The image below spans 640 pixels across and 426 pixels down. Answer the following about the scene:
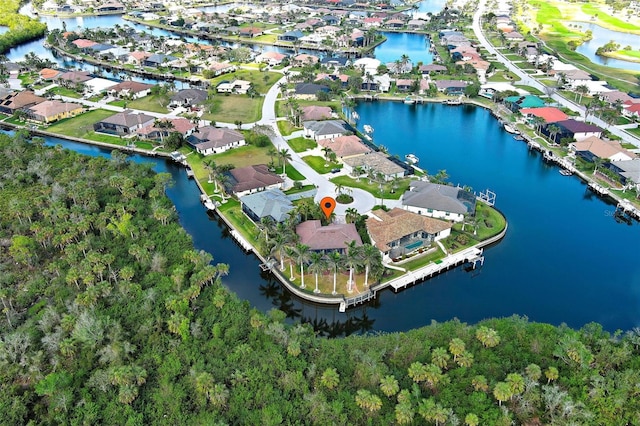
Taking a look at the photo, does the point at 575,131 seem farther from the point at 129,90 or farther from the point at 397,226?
the point at 129,90

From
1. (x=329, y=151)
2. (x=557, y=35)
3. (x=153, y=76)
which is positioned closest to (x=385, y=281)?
(x=329, y=151)

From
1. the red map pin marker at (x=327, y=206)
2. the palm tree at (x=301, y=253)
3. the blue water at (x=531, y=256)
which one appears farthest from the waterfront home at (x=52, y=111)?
the palm tree at (x=301, y=253)

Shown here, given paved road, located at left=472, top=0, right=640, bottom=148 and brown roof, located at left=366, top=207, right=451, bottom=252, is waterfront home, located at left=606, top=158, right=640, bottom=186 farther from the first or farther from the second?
brown roof, located at left=366, top=207, right=451, bottom=252

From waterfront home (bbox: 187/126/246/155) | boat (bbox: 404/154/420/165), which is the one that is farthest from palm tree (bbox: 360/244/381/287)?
waterfront home (bbox: 187/126/246/155)

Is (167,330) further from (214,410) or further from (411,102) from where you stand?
(411,102)

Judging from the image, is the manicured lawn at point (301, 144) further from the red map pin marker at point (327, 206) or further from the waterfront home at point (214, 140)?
the red map pin marker at point (327, 206)

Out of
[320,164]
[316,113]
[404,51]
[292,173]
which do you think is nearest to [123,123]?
[316,113]
